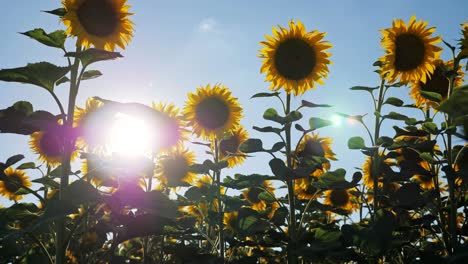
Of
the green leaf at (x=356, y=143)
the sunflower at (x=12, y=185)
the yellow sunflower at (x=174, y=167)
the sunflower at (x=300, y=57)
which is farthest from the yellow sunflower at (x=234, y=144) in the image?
the sunflower at (x=12, y=185)

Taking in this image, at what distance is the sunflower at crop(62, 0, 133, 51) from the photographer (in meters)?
3.17

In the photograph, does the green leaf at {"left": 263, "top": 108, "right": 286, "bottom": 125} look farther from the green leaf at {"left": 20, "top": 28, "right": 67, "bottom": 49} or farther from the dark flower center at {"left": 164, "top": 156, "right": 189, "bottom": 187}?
the dark flower center at {"left": 164, "top": 156, "right": 189, "bottom": 187}

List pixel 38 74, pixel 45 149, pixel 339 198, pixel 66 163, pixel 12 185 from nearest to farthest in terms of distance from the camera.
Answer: pixel 38 74 → pixel 66 163 → pixel 45 149 → pixel 339 198 → pixel 12 185

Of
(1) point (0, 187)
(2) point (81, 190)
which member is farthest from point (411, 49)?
(1) point (0, 187)

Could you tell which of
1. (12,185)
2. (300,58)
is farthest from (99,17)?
(12,185)

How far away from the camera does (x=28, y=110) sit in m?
2.64

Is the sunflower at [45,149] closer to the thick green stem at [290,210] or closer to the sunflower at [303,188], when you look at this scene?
the sunflower at [303,188]

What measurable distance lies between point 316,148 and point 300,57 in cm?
117

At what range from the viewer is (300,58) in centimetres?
459

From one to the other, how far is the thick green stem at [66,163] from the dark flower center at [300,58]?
239 centimetres

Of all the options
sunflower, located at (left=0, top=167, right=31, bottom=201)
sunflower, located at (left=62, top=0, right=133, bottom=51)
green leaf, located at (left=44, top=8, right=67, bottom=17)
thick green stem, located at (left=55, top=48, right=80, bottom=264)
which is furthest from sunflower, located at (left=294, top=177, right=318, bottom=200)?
sunflower, located at (left=0, top=167, right=31, bottom=201)

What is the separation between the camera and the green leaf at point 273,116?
3520 millimetres

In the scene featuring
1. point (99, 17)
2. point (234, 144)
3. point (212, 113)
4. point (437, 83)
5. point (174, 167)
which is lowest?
point (174, 167)

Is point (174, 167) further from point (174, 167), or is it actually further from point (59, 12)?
point (59, 12)
